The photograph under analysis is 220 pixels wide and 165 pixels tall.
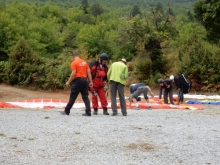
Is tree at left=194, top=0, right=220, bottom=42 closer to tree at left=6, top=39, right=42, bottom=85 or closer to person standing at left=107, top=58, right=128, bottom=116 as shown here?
tree at left=6, top=39, right=42, bottom=85

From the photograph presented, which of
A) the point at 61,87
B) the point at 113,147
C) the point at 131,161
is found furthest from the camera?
the point at 61,87

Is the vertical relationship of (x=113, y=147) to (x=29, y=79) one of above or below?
below

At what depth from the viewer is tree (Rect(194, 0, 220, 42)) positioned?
37.2m

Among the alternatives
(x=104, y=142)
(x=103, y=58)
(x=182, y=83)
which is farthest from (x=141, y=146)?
(x=182, y=83)

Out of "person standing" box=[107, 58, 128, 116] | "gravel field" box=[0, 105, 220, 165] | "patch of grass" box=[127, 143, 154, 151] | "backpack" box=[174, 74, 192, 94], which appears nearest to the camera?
"gravel field" box=[0, 105, 220, 165]

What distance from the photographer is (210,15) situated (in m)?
37.4

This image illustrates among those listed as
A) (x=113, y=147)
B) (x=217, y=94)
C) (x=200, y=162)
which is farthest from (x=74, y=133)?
(x=217, y=94)

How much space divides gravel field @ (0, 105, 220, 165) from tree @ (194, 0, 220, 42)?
26.1 meters

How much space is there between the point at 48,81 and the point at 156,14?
32.5 ft

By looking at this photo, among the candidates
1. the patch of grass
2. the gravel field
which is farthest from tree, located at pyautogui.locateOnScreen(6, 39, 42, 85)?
the patch of grass

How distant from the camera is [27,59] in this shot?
34156mm

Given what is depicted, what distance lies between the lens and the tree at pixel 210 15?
122ft

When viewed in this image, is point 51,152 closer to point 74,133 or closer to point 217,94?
point 74,133

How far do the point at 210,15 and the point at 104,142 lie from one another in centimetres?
3029
